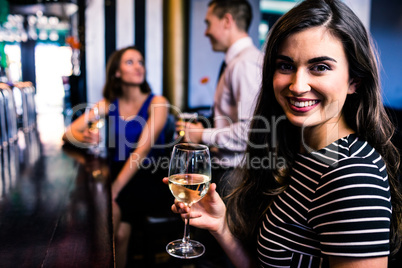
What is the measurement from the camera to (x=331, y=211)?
0.86 m

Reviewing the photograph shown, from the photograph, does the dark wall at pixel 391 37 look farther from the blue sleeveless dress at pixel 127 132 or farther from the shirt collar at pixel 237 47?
the blue sleeveless dress at pixel 127 132

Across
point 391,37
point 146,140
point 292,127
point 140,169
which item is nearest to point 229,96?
point 146,140

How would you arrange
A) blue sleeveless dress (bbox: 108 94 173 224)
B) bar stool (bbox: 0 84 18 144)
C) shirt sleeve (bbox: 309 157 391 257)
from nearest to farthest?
shirt sleeve (bbox: 309 157 391 257) < blue sleeveless dress (bbox: 108 94 173 224) < bar stool (bbox: 0 84 18 144)

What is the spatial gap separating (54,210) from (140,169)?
122 cm

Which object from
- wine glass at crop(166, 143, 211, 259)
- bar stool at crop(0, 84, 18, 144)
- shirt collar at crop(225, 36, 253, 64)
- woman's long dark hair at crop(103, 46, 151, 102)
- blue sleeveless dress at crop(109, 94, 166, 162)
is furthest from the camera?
woman's long dark hair at crop(103, 46, 151, 102)

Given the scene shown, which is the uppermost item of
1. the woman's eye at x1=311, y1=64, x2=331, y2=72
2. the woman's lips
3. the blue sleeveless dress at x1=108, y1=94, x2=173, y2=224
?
the woman's eye at x1=311, y1=64, x2=331, y2=72

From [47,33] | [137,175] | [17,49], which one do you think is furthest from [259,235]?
[47,33]

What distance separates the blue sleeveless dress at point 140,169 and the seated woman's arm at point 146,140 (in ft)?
0.22

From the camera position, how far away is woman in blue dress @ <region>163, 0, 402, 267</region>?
0.82m

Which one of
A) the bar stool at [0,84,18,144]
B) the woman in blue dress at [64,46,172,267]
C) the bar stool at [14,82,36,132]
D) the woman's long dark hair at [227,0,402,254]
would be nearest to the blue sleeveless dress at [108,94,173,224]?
the woman in blue dress at [64,46,172,267]

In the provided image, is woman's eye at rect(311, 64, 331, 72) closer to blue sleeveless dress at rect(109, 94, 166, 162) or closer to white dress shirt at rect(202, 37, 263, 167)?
white dress shirt at rect(202, 37, 263, 167)

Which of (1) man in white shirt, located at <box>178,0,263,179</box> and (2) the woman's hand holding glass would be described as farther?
(1) man in white shirt, located at <box>178,0,263,179</box>

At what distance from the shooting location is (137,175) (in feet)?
8.20

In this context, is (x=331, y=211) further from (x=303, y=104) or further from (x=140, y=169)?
(x=140, y=169)
